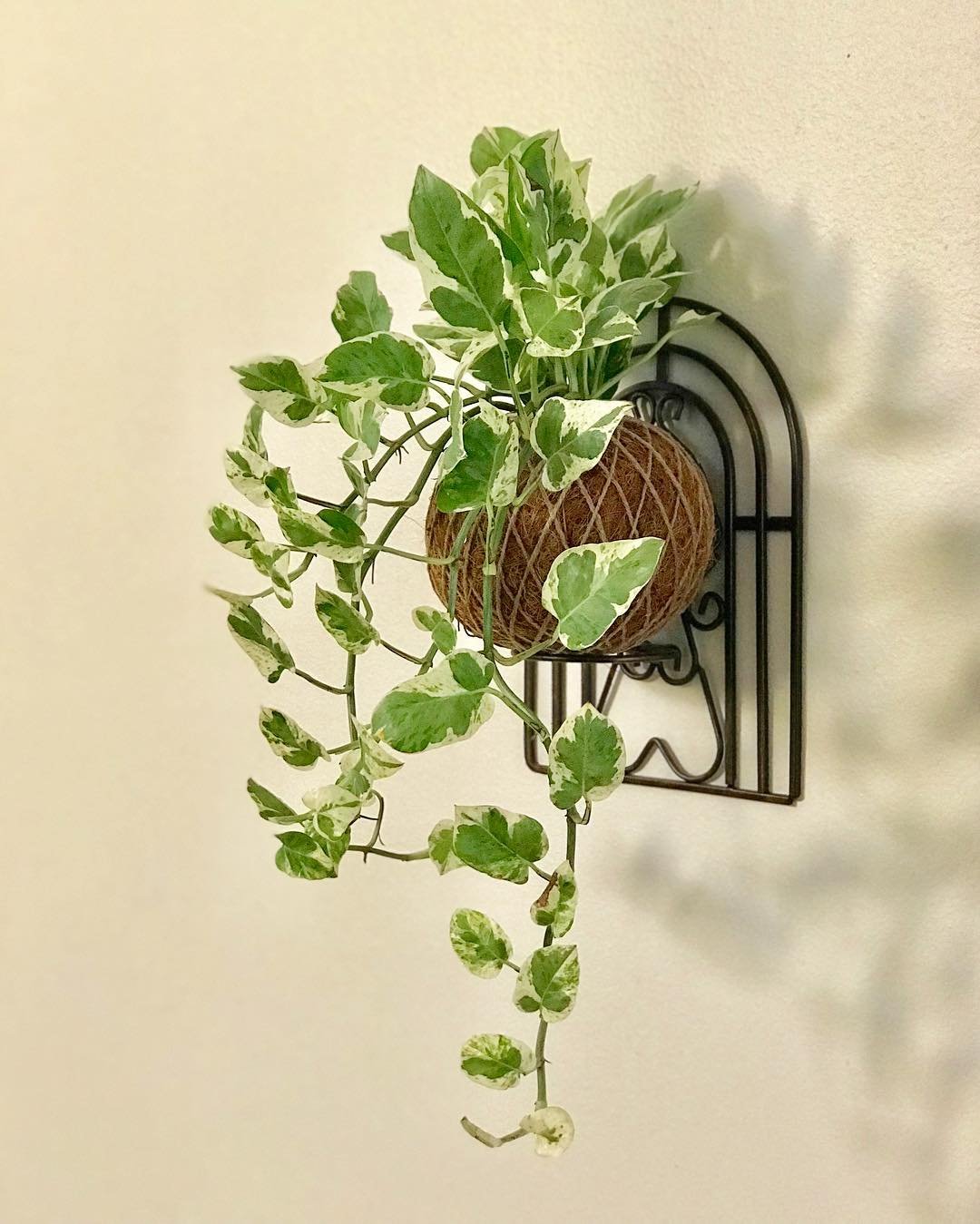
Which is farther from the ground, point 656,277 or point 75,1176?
point 656,277

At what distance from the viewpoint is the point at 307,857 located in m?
0.58

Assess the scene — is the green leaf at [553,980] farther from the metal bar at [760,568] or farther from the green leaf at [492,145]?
the green leaf at [492,145]

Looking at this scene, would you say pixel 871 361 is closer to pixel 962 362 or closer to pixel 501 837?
pixel 962 362

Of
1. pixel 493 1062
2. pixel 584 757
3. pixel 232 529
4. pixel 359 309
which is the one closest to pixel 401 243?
pixel 359 309

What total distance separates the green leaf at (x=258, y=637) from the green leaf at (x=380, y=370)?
5.6 inches

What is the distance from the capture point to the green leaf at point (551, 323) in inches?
19.0

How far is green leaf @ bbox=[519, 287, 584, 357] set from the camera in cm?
48

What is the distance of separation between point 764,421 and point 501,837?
288 millimetres

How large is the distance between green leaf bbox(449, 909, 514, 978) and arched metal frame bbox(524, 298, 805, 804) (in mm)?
140

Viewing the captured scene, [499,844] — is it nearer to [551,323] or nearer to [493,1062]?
[493,1062]

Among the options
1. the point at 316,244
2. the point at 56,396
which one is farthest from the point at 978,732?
the point at 56,396

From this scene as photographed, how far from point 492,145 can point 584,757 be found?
35cm

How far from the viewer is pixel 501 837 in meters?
0.53

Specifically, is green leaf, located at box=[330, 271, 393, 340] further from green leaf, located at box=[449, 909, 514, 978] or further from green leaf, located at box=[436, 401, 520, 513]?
green leaf, located at box=[449, 909, 514, 978]
